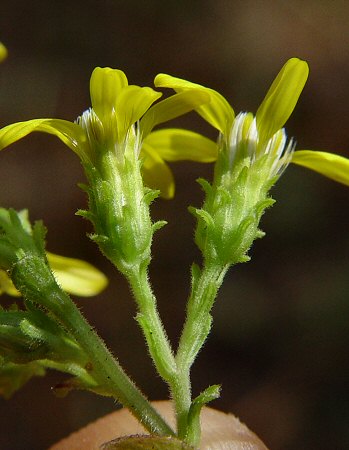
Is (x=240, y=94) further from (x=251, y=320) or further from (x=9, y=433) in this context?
(x=9, y=433)

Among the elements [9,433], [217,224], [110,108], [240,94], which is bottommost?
[9,433]

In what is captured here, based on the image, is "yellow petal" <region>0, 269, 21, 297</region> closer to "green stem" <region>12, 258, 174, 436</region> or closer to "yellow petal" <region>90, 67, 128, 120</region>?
"green stem" <region>12, 258, 174, 436</region>

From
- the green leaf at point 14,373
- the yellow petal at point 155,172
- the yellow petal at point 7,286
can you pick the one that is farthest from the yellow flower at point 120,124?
the green leaf at point 14,373

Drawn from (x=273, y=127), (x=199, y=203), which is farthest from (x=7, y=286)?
(x=199, y=203)

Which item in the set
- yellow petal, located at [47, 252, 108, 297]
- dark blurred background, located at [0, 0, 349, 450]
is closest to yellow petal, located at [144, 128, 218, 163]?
yellow petal, located at [47, 252, 108, 297]

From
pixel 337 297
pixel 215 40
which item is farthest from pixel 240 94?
pixel 337 297

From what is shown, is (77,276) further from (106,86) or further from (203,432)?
(106,86)
